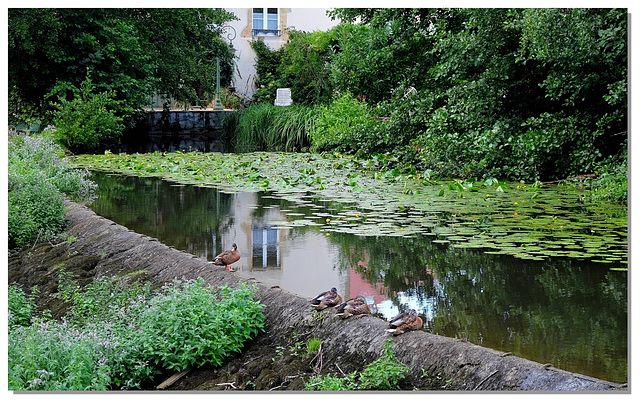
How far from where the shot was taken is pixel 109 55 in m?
14.9

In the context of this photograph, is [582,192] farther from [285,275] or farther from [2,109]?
[2,109]

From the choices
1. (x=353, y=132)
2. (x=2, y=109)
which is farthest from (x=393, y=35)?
(x=2, y=109)

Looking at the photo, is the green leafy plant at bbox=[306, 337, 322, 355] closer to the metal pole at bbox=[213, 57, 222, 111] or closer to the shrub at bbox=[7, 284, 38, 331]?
the shrub at bbox=[7, 284, 38, 331]

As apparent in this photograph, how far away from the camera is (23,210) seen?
18.9ft

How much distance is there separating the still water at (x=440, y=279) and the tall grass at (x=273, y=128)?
9205 millimetres

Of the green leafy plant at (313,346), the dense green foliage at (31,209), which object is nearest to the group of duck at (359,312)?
the green leafy plant at (313,346)

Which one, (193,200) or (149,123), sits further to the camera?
(149,123)

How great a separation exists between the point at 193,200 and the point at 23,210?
286 cm

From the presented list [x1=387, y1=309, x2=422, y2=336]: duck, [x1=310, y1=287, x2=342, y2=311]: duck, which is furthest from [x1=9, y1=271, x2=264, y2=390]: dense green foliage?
[x1=387, y1=309, x2=422, y2=336]: duck

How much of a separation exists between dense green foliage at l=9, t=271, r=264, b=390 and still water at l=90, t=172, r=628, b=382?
900 millimetres

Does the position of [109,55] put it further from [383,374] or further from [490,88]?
[383,374]

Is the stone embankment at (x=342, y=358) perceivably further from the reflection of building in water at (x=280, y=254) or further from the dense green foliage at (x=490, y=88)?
the dense green foliage at (x=490, y=88)

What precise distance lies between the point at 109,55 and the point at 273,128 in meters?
4.22

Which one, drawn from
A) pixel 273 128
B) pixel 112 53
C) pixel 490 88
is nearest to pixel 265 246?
pixel 490 88
